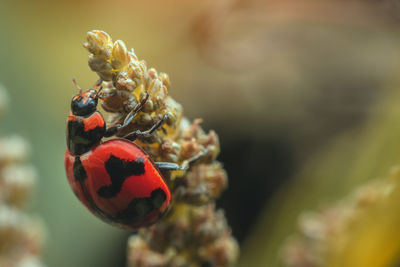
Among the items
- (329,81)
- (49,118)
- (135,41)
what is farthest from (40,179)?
(329,81)

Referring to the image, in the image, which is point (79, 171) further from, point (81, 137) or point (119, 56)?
point (119, 56)

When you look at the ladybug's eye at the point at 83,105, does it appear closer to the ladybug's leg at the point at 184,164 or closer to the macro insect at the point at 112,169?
the macro insect at the point at 112,169

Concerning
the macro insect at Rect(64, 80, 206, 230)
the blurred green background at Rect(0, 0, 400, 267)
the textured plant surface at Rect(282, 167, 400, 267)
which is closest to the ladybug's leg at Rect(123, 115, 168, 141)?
the macro insect at Rect(64, 80, 206, 230)

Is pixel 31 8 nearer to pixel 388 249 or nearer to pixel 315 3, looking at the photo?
pixel 315 3

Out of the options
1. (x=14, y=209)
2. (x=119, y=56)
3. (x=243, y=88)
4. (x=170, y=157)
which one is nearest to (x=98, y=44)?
(x=119, y=56)

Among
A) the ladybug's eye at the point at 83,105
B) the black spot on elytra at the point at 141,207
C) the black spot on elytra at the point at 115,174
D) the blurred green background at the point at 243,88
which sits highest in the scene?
the blurred green background at the point at 243,88

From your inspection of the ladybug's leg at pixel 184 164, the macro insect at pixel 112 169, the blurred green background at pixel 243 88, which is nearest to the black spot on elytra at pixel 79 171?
the macro insect at pixel 112 169

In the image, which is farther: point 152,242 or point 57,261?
point 57,261
